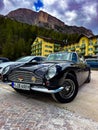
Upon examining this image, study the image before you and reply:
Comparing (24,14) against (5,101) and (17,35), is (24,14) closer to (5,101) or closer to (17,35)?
(17,35)

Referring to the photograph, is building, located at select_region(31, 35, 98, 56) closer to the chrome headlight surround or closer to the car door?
the car door

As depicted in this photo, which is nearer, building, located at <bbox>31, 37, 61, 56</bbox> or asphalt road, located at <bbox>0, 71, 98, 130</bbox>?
asphalt road, located at <bbox>0, 71, 98, 130</bbox>

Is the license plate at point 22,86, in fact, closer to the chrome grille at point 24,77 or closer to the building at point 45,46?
the chrome grille at point 24,77

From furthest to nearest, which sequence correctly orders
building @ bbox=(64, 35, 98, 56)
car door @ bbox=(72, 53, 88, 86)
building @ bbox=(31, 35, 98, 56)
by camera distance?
building @ bbox=(31, 35, 98, 56)
building @ bbox=(64, 35, 98, 56)
car door @ bbox=(72, 53, 88, 86)

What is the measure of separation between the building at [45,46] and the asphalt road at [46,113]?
54.6 metres

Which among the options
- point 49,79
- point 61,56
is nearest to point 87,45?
point 61,56

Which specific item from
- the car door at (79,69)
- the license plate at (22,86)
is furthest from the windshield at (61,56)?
the license plate at (22,86)

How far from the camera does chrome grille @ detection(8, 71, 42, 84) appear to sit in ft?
10.8

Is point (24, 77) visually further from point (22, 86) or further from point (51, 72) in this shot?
point (51, 72)

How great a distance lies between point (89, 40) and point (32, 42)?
26934mm

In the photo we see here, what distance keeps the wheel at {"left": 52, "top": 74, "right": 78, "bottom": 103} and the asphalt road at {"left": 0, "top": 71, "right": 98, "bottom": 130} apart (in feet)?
0.44

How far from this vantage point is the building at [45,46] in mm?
58906

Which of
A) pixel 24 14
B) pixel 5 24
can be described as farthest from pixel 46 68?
pixel 24 14

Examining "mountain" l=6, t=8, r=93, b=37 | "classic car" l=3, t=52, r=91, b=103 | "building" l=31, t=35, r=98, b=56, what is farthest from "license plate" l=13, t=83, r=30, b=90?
"mountain" l=6, t=8, r=93, b=37
